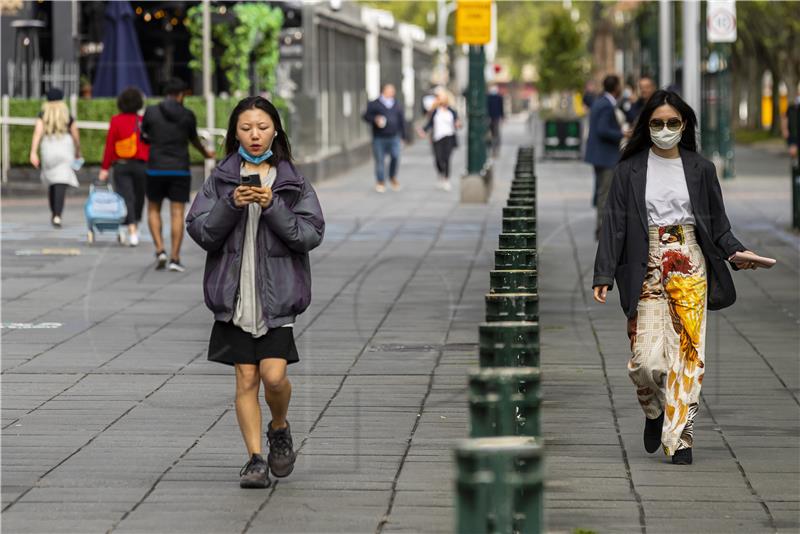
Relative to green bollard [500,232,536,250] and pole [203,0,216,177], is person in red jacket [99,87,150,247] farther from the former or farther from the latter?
green bollard [500,232,536,250]

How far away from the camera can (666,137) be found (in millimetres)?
7133

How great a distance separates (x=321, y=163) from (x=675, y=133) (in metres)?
22.9

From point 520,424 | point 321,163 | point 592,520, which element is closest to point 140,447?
point 520,424

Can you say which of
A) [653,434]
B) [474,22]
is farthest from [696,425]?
[474,22]

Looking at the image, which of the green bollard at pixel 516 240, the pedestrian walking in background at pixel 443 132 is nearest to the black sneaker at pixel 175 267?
the green bollard at pixel 516 240

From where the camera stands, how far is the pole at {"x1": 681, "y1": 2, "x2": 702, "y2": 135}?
27.1 metres

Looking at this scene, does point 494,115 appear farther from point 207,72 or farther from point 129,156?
point 129,156

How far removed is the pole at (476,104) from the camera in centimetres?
2436

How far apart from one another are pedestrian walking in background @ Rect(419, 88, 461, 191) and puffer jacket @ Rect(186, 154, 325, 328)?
20795 millimetres

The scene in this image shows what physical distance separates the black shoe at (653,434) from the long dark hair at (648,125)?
3.69ft

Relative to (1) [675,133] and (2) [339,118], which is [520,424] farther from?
(2) [339,118]

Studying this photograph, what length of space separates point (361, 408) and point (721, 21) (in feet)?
68.1

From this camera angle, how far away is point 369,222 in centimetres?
2077

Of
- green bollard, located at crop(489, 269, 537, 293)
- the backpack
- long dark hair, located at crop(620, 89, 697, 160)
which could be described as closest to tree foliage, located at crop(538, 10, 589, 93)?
the backpack
